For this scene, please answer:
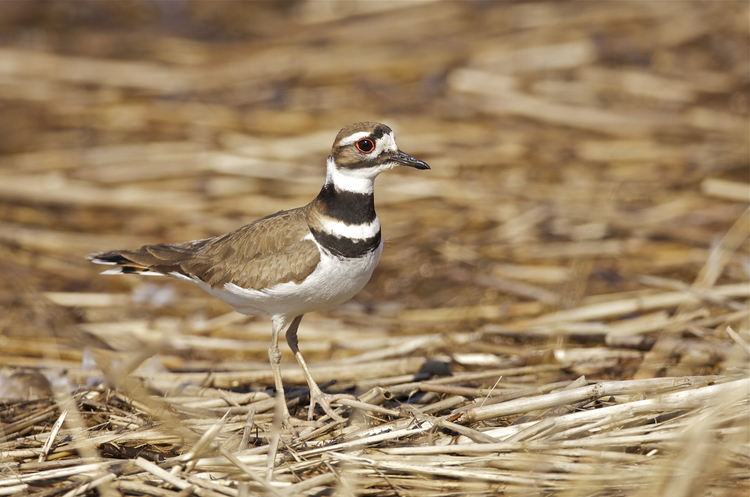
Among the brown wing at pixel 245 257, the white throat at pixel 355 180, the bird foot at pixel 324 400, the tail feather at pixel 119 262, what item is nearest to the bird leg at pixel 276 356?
the bird foot at pixel 324 400

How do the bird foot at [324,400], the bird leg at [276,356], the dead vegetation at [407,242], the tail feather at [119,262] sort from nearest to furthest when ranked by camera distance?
the dead vegetation at [407,242]
the bird foot at [324,400]
the bird leg at [276,356]
the tail feather at [119,262]

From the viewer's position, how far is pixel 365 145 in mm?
4473

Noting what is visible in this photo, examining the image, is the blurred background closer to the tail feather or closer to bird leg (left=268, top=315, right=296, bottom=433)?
the tail feather

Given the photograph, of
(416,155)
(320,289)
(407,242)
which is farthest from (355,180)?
(416,155)

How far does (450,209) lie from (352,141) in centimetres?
346

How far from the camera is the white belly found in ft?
14.1

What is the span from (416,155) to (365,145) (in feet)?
13.9

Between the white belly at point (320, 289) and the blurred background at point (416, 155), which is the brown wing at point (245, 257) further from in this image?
the blurred background at point (416, 155)

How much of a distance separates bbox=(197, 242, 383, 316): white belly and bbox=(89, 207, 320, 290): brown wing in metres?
0.04

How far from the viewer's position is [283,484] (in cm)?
355

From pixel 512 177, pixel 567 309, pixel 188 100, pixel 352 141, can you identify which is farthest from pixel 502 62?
pixel 352 141

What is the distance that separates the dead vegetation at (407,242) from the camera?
3699 millimetres

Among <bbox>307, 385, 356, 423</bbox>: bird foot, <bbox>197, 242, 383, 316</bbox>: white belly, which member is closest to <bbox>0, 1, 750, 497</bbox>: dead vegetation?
<bbox>307, 385, 356, 423</bbox>: bird foot

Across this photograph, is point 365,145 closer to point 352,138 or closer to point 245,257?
point 352,138
